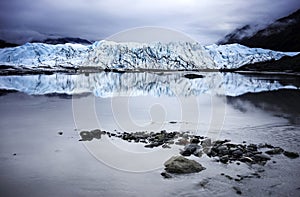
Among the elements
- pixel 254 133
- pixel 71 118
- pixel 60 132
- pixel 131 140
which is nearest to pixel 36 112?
pixel 71 118

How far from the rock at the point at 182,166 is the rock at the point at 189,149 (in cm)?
122

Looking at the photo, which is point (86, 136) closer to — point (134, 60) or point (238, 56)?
point (134, 60)

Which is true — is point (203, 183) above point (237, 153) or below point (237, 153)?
below

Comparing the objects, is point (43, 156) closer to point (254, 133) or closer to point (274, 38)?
point (254, 133)

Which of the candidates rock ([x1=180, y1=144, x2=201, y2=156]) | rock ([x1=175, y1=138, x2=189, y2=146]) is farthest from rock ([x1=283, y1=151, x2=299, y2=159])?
rock ([x1=175, y1=138, x2=189, y2=146])

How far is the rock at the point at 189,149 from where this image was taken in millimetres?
10799

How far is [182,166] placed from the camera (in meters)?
9.26

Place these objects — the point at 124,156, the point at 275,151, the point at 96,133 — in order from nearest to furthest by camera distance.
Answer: the point at 124,156 < the point at 275,151 < the point at 96,133

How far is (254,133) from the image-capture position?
547 inches

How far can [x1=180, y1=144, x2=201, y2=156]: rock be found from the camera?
1080 centimetres

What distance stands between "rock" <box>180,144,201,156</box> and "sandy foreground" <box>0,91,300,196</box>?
451mm

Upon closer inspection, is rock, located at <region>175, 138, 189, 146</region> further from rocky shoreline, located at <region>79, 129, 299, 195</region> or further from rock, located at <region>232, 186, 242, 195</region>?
rock, located at <region>232, 186, 242, 195</region>

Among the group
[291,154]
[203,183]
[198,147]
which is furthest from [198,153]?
[291,154]

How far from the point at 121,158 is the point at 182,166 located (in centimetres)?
235
